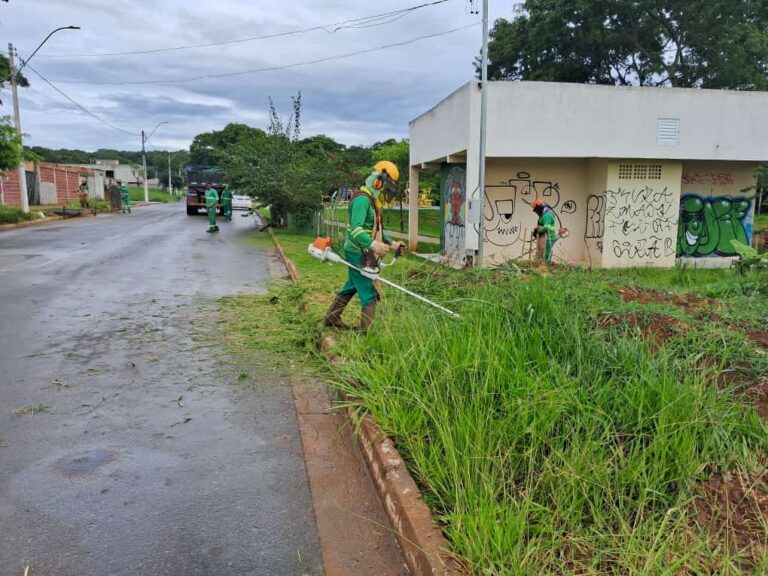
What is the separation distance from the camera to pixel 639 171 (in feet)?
51.5

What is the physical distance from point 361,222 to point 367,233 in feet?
0.44

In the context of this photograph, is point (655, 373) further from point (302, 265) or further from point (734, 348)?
point (302, 265)

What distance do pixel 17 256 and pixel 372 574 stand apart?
47.5ft

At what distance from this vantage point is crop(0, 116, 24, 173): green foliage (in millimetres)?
19422

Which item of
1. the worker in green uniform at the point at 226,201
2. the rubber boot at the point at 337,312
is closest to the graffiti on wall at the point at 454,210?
the rubber boot at the point at 337,312

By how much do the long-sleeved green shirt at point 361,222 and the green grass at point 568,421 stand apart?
872 mm

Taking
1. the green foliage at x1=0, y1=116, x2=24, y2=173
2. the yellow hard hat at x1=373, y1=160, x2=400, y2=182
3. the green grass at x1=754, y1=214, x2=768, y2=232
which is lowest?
the green grass at x1=754, y1=214, x2=768, y2=232

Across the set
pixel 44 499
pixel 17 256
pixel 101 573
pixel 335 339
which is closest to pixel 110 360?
pixel 335 339

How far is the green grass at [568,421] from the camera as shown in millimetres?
2660

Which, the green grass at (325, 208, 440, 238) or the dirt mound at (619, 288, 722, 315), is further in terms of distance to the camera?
the green grass at (325, 208, 440, 238)

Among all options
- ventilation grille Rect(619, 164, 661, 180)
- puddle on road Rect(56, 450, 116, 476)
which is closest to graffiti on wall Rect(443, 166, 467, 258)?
ventilation grille Rect(619, 164, 661, 180)

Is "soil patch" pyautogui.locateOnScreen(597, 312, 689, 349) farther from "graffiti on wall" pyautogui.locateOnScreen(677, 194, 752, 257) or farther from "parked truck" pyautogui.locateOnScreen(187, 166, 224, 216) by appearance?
"parked truck" pyautogui.locateOnScreen(187, 166, 224, 216)

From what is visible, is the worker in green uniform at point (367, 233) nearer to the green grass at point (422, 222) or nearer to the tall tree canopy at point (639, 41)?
the green grass at point (422, 222)

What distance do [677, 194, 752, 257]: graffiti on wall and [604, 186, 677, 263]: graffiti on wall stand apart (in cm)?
141
